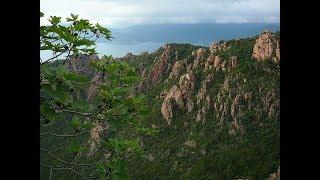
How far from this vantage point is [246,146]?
22.6m

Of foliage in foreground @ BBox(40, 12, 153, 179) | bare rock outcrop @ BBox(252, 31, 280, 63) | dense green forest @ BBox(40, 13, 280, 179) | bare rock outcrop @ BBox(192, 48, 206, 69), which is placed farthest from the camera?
bare rock outcrop @ BBox(192, 48, 206, 69)

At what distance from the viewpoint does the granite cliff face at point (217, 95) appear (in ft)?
79.8

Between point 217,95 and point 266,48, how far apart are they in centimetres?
469

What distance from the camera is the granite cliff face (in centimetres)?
2433

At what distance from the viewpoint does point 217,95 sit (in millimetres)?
27734

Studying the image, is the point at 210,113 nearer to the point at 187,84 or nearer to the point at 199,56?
the point at 187,84

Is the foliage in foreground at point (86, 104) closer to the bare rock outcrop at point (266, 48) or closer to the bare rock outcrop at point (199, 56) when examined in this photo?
the bare rock outcrop at point (266, 48)

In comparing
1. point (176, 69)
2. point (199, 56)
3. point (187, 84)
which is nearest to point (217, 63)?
point (187, 84)

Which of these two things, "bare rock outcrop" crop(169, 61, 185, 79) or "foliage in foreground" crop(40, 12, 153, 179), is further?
"bare rock outcrop" crop(169, 61, 185, 79)

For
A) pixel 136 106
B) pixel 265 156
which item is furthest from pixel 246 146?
pixel 136 106

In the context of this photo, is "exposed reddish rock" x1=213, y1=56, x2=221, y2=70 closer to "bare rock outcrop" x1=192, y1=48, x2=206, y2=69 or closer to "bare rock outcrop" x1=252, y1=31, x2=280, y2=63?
"bare rock outcrop" x1=192, y1=48, x2=206, y2=69

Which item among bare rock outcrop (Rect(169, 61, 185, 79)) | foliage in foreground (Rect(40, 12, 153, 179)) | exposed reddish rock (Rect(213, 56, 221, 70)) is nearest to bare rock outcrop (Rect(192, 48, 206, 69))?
bare rock outcrop (Rect(169, 61, 185, 79))
